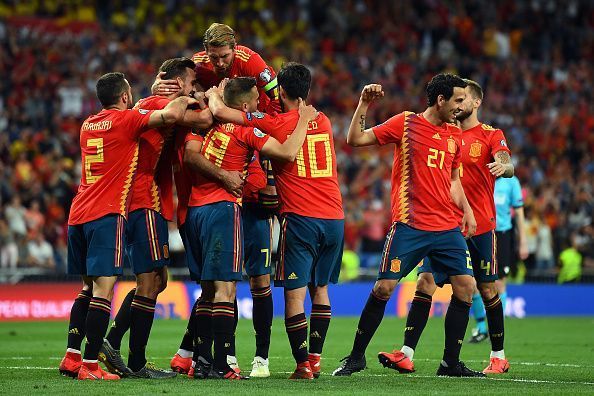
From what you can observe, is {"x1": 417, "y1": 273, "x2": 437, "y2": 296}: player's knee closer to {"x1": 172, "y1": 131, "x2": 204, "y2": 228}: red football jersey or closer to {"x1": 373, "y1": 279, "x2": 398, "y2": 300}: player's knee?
{"x1": 373, "y1": 279, "x2": 398, "y2": 300}: player's knee

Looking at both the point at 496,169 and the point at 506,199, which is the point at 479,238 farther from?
the point at 506,199

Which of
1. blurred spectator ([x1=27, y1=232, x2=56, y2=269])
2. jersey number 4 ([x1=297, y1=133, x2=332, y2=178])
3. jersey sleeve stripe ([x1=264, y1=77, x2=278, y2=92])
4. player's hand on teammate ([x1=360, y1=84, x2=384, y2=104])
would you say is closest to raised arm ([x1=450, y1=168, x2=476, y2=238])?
player's hand on teammate ([x1=360, y1=84, x2=384, y2=104])

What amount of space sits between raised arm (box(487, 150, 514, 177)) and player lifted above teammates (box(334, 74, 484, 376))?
361 mm

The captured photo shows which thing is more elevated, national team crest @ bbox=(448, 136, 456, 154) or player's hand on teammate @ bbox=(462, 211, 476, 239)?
national team crest @ bbox=(448, 136, 456, 154)

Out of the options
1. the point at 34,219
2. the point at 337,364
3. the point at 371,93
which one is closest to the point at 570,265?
the point at 34,219

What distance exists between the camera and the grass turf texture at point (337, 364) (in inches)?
349

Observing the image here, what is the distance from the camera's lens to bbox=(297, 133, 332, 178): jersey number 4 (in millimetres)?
9859

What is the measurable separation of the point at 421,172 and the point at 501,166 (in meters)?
0.81

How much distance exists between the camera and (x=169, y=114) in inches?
379

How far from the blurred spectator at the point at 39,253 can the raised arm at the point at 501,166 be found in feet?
37.9

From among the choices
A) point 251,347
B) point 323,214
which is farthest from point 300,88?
point 251,347

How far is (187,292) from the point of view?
2047cm

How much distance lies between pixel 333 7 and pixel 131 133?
22.5 metres

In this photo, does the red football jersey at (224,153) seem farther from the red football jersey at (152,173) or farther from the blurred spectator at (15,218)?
the blurred spectator at (15,218)
